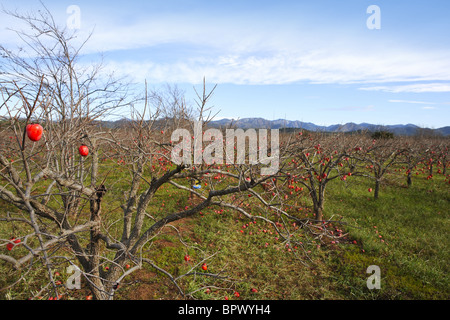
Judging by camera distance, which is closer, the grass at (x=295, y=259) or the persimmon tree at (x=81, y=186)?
the persimmon tree at (x=81, y=186)

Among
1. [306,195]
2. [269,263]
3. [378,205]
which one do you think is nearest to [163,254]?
[269,263]

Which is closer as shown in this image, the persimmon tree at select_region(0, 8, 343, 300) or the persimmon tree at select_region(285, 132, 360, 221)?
the persimmon tree at select_region(0, 8, 343, 300)

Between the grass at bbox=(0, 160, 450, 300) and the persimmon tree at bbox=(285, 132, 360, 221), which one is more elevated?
the persimmon tree at bbox=(285, 132, 360, 221)

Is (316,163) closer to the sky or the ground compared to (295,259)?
closer to the sky

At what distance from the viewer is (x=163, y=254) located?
4965 mm

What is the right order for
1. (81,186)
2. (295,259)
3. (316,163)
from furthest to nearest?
(316,163) → (295,259) → (81,186)

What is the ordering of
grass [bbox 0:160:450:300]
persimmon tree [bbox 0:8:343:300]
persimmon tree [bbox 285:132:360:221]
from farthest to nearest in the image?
1. persimmon tree [bbox 285:132:360:221]
2. grass [bbox 0:160:450:300]
3. persimmon tree [bbox 0:8:343:300]

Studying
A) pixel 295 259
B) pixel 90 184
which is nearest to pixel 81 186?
pixel 90 184

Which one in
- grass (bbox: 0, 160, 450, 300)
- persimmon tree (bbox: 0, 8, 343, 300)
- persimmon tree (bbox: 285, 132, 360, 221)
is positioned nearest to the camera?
persimmon tree (bbox: 0, 8, 343, 300)

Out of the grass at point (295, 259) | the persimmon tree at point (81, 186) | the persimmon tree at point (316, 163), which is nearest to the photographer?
the persimmon tree at point (81, 186)

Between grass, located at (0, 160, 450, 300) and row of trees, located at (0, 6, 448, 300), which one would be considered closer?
row of trees, located at (0, 6, 448, 300)

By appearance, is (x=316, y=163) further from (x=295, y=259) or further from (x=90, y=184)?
(x=90, y=184)

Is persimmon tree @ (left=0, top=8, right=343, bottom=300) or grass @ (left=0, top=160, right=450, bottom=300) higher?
persimmon tree @ (left=0, top=8, right=343, bottom=300)
